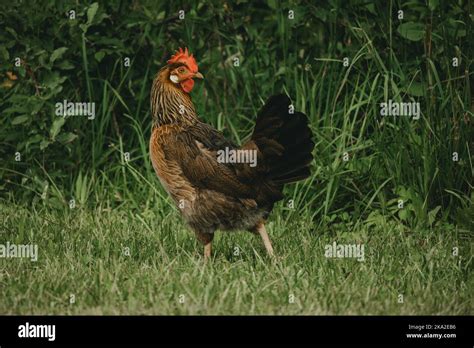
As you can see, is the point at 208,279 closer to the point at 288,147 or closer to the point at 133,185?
the point at 288,147

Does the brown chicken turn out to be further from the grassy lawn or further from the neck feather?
the grassy lawn

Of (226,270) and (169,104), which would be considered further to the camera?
(169,104)

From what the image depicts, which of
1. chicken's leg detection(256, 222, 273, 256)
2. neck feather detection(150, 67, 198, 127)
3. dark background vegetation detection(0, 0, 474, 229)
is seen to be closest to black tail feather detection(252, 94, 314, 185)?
chicken's leg detection(256, 222, 273, 256)

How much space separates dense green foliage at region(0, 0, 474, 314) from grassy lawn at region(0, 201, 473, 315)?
0.07 feet

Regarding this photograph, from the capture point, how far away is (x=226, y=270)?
5445 mm

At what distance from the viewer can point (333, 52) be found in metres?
7.26

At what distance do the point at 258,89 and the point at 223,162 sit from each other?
2.04 metres

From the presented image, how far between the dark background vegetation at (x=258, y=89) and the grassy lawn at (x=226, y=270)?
1.17 feet

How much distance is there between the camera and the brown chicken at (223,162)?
5449 millimetres

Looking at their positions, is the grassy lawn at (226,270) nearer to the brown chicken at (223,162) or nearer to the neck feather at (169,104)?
the brown chicken at (223,162)

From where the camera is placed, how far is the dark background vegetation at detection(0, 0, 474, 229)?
6.66 metres

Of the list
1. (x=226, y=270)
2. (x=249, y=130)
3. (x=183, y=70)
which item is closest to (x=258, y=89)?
(x=249, y=130)

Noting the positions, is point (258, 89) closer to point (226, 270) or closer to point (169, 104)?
point (169, 104)

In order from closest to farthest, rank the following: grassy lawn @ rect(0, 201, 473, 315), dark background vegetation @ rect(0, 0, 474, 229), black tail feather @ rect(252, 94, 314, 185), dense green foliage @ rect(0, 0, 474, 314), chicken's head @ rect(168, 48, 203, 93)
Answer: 1. grassy lawn @ rect(0, 201, 473, 315)
2. black tail feather @ rect(252, 94, 314, 185)
3. dense green foliage @ rect(0, 0, 474, 314)
4. chicken's head @ rect(168, 48, 203, 93)
5. dark background vegetation @ rect(0, 0, 474, 229)
